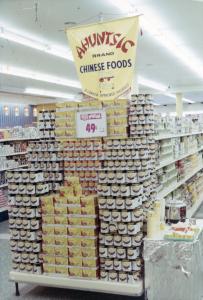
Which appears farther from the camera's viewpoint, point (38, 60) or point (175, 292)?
point (38, 60)

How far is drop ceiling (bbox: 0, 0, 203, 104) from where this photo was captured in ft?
25.1

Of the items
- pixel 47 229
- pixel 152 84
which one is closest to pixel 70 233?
pixel 47 229

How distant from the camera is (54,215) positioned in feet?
15.2

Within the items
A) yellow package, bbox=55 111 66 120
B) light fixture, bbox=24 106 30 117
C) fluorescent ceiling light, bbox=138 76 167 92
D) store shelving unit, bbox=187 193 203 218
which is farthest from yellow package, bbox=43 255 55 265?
light fixture, bbox=24 106 30 117

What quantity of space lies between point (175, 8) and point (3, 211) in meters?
5.76

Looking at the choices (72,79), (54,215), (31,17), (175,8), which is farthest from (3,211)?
(72,79)

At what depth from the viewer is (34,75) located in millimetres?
15648

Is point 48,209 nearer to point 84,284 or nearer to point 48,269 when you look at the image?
point 48,269

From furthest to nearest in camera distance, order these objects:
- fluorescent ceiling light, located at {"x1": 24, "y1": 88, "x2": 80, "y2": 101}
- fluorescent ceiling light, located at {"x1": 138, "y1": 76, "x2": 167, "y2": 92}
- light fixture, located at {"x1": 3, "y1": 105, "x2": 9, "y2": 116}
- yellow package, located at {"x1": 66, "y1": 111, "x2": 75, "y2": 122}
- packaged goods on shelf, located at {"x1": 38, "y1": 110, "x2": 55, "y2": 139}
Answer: fluorescent ceiling light, located at {"x1": 24, "y1": 88, "x2": 80, "y2": 101} < fluorescent ceiling light, located at {"x1": 138, "y1": 76, "x2": 167, "y2": 92} < light fixture, located at {"x1": 3, "y1": 105, "x2": 9, "y2": 116} < packaged goods on shelf, located at {"x1": 38, "y1": 110, "x2": 55, "y2": 139} < yellow package, located at {"x1": 66, "y1": 111, "x2": 75, "y2": 122}

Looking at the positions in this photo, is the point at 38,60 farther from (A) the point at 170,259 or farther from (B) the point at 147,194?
(A) the point at 170,259

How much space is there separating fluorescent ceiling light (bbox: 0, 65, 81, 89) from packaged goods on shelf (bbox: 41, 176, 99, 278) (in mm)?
9582

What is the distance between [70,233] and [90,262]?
0.39 m

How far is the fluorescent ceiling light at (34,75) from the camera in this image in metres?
13.8

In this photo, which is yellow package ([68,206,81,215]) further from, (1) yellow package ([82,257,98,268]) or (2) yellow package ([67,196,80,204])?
(1) yellow package ([82,257,98,268])
